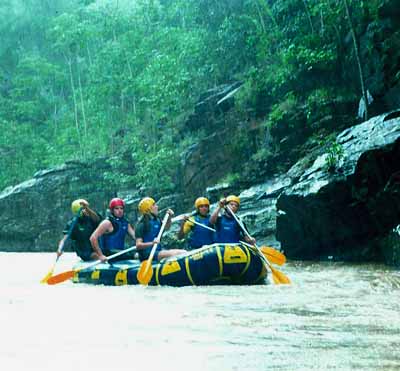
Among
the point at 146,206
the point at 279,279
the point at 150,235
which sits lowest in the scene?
the point at 279,279

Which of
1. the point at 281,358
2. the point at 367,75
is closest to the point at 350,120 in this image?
the point at 367,75

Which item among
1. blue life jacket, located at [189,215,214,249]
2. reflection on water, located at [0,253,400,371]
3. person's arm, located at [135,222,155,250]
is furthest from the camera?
blue life jacket, located at [189,215,214,249]

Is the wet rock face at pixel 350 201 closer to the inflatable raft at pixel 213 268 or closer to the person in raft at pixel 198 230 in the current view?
the person in raft at pixel 198 230

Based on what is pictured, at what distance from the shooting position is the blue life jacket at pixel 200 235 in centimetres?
925

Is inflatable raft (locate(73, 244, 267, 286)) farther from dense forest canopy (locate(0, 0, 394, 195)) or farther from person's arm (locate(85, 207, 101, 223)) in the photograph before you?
dense forest canopy (locate(0, 0, 394, 195))

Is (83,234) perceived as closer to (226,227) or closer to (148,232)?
(148,232)

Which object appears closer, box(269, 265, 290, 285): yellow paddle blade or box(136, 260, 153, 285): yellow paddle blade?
box(269, 265, 290, 285): yellow paddle blade

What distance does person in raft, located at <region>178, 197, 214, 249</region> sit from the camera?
9.26m

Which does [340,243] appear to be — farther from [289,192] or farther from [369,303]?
[369,303]

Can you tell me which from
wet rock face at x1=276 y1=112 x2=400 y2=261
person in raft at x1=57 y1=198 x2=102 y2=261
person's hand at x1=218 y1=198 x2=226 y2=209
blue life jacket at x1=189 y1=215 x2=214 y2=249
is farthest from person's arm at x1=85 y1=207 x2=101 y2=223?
wet rock face at x1=276 y1=112 x2=400 y2=261

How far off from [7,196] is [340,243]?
1822cm

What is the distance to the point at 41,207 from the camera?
2680cm

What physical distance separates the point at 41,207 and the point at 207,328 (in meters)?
23.4

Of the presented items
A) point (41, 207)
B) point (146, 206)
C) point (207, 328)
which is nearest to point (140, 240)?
point (146, 206)
